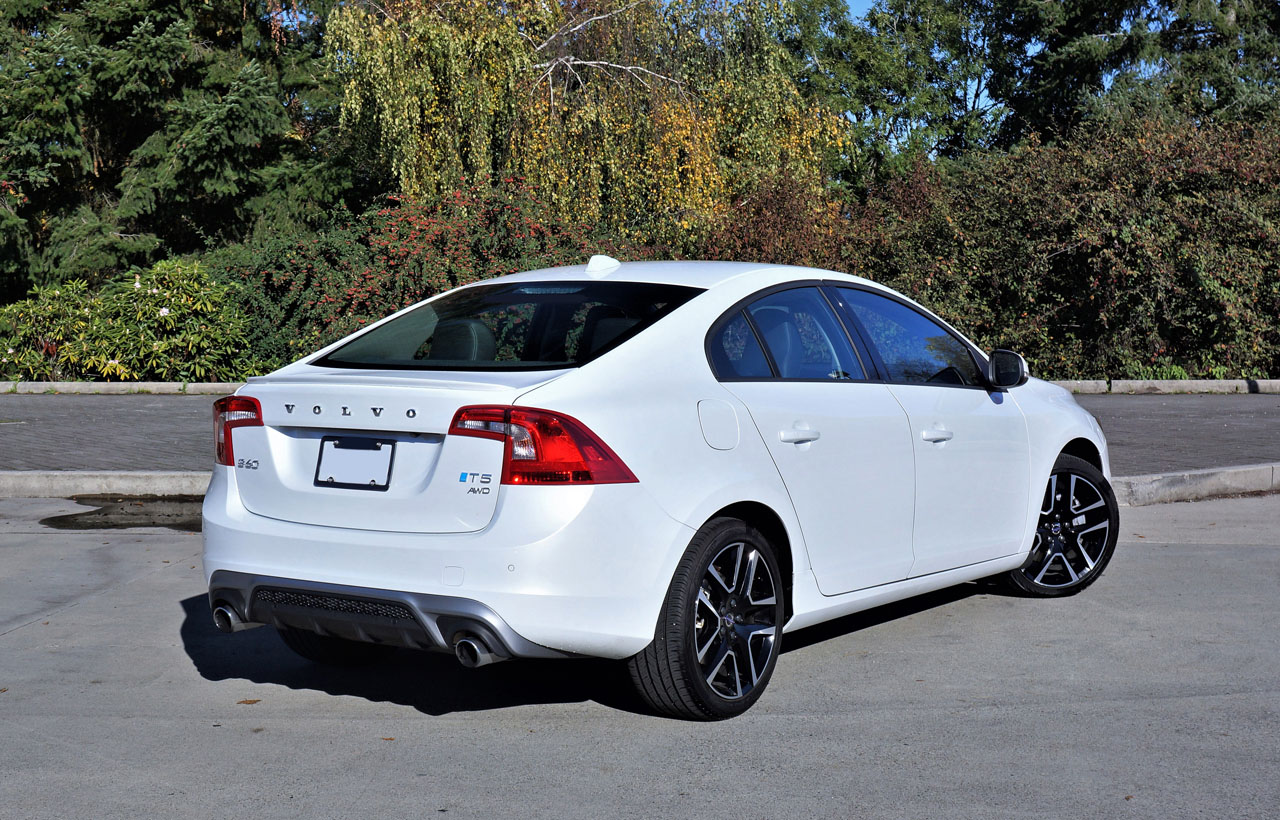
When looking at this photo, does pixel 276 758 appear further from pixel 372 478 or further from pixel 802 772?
pixel 802 772

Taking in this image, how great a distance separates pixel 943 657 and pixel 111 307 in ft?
58.0

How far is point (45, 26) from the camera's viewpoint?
2983 centimetres

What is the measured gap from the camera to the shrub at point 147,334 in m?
20.1

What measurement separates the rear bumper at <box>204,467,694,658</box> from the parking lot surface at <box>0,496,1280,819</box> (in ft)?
1.36

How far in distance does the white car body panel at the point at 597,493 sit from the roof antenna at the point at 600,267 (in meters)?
0.04

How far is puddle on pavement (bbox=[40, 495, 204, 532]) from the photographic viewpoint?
8859 mm

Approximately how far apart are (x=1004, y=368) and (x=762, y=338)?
4.97 ft

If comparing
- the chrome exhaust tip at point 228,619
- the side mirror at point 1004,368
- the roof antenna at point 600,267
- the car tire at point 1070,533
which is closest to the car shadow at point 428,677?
the chrome exhaust tip at point 228,619

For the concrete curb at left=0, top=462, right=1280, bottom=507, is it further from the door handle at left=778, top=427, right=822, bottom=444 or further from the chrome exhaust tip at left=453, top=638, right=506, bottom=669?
the chrome exhaust tip at left=453, top=638, right=506, bottom=669

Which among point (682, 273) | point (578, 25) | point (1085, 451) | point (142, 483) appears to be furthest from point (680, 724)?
point (578, 25)

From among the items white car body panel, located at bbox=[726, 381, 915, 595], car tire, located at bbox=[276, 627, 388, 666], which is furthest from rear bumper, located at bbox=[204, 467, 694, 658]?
car tire, located at bbox=[276, 627, 388, 666]

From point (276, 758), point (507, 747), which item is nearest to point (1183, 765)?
point (507, 747)

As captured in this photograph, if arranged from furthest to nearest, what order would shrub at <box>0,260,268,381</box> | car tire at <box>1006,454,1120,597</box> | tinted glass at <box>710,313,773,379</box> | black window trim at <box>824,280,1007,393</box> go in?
1. shrub at <box>0,260,268,381</box>
2. car tire at <box>1006,454,1120,597</box>
3. black window trim at <box>824,280,1007,393</box>
4. tinted glass at <box>710,313,773,379</box>

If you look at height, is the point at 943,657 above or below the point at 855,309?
below
